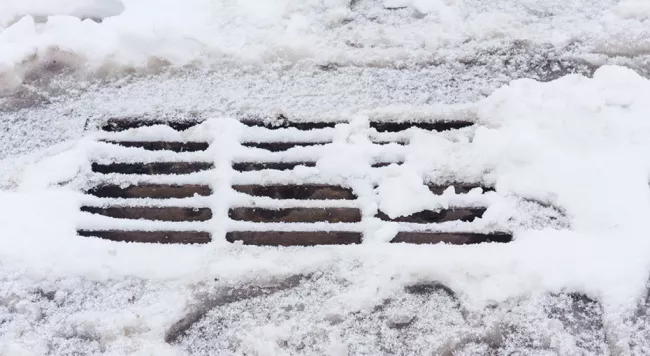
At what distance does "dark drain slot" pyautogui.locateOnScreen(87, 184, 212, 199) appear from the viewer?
84.9 inches

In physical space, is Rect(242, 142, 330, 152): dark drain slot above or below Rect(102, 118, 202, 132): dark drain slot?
below

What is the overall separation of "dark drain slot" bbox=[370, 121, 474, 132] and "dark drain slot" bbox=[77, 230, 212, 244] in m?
0.79

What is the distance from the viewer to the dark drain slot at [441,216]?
2088 mm

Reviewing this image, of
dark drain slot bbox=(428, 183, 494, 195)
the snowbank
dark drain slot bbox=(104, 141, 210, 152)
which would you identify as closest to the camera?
dark drain slot bbox=(428, 183, 494, 195)

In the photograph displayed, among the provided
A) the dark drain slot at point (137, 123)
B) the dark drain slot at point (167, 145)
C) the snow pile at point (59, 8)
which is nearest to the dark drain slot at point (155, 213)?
the dark drain slot at point (167, 145)

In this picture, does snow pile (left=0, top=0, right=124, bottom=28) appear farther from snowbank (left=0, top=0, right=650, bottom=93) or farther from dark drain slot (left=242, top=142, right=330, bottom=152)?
dark drain slot (left=242, top=142, right=330, bottom=152)

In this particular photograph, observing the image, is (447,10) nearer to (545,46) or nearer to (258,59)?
(545,46)

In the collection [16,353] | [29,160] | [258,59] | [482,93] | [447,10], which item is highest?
[447,10]

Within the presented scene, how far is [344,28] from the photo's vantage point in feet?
8.60

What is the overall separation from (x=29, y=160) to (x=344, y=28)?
1.39 metres

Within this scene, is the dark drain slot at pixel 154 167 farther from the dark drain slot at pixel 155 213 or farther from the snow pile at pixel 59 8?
the snow pile at pixel 59 8

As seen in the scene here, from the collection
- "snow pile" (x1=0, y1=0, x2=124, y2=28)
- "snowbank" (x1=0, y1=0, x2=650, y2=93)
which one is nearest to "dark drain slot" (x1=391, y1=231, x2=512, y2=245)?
"snowbank" (x1=0, y1=0, x2=650, y2=93)

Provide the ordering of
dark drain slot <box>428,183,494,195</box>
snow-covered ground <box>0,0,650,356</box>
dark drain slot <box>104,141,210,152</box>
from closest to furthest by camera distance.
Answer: snow-covered ground <box>0,0,650,356</box> < dark drain slot <box>428,183,494,195</box> < dark drain slot <box>104,141,210,152</box>

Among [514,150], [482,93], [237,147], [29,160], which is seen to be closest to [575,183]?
[514,150]
